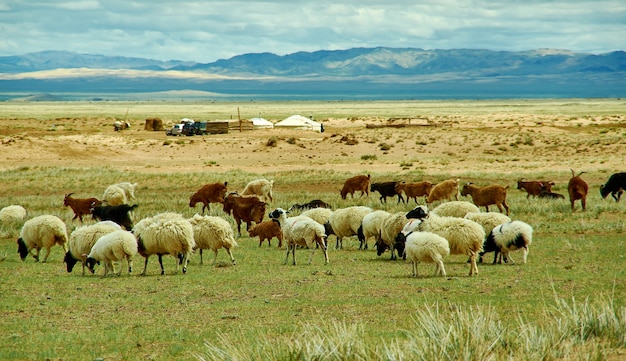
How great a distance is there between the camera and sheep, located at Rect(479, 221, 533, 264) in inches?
615

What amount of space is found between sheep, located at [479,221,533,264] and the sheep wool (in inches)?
79.1

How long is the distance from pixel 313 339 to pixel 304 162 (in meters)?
37.4

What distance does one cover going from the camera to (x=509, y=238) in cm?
1577

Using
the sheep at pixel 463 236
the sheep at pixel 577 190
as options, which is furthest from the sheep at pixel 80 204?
the sheep at pixel 577 190

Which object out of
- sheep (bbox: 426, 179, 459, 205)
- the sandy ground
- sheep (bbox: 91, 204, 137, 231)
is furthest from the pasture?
the sandy ground

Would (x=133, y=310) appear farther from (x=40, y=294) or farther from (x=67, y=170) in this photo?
(x=67, y=170)

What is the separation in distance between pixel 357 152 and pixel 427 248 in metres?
36.6

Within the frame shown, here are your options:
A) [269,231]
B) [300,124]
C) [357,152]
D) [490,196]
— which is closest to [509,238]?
[269,231]

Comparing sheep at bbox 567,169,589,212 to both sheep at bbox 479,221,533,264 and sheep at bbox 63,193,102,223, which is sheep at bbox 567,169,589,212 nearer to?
sheep at bbox 479,221,533,264

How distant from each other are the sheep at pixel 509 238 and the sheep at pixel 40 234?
962 centimetres

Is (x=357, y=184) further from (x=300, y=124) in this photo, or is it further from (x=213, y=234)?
(x=300, y=124)

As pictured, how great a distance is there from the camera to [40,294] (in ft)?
44.5

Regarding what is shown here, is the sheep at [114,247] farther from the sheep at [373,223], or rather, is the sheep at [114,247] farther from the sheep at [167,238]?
the sheep at [373,223]

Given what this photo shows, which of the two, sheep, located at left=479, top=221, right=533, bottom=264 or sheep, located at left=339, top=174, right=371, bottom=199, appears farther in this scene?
sheep, located at left=339, top=174, right=371, bottom=199
